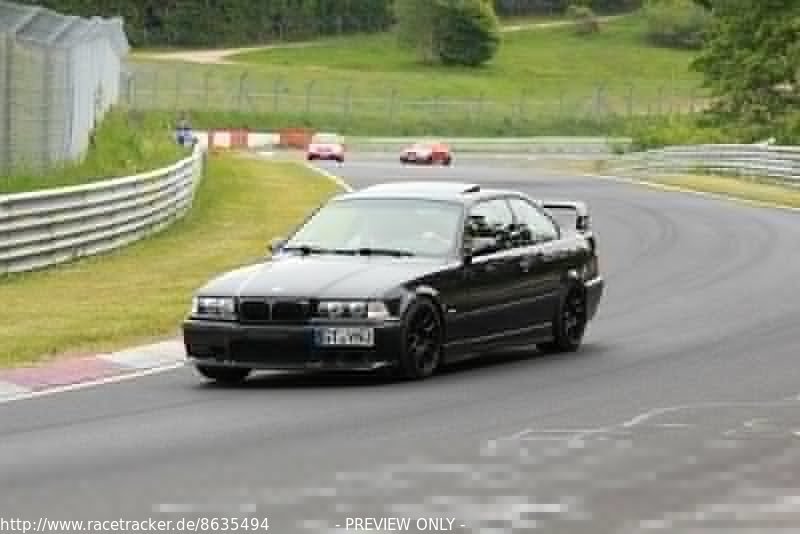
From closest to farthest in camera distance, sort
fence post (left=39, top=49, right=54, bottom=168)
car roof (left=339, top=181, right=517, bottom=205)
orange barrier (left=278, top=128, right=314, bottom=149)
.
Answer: car roof (left=339, top=181, right=517, bottom=205) < fence post (left=39, top=49, right=54, bottom=168) < orange barrier (left=278, top=128, right=314, bottom=149)

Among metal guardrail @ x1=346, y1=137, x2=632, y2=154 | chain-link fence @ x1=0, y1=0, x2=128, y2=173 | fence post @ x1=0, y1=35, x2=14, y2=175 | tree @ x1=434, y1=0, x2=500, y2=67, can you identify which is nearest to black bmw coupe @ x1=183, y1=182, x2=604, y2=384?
fence post @ x1=0, y1=35, x2=14, y2=175

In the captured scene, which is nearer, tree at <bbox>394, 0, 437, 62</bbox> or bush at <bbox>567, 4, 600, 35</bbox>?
tree at <bbox>394, 0, 437, 62</bbox>

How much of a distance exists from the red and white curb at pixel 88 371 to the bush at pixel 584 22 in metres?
137

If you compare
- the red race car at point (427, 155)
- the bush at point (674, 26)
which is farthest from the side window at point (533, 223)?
the bush at point (674, 26)

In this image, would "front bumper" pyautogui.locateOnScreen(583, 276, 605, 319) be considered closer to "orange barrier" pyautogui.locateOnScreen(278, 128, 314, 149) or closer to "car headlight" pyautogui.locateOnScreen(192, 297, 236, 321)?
"car headlight" pyautogui.locateOnScreen(192, 297, 236, 321)

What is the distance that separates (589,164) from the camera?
7538 centimetres

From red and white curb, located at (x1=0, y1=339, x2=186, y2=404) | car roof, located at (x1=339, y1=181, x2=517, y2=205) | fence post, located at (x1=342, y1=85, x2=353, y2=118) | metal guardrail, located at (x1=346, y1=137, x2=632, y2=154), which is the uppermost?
car roof, located at (x1=339, y1=181, x2=517, y2=205)

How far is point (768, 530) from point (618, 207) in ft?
102

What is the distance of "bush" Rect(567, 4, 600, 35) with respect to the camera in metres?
152

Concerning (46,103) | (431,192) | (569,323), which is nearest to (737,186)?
(46,103)

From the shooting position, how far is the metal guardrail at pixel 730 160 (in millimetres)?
49312

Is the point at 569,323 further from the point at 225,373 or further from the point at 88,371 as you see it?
the point at 88,371

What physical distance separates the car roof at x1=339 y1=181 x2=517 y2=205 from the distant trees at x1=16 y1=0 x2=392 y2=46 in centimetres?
11091

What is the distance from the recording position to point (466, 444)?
37.2 ft
